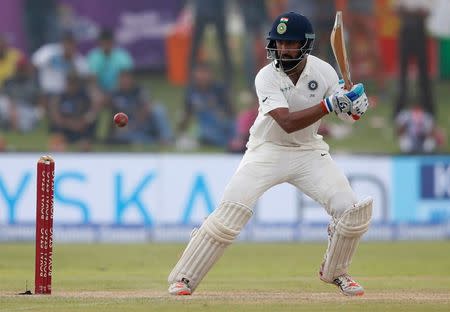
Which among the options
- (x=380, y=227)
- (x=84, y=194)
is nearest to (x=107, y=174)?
(x=84, y=194)

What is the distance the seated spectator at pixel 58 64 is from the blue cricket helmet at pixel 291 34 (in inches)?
345

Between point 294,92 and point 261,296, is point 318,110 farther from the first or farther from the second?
point 261,296

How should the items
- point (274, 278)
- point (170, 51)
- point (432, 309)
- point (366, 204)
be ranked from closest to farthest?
1. point (432, 309)
2. point (366, 204)
3. point (274, 278)
4. point (170, 51)

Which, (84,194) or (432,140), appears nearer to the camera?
(84,194)

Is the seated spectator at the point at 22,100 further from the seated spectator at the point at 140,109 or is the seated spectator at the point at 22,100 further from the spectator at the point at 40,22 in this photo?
the seated spectator at the point at 140,109

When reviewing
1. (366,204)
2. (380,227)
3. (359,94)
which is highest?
(359,94)

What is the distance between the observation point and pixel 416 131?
16.7m

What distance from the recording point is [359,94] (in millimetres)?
7645

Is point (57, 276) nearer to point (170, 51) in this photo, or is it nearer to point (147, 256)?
point (147, 256)

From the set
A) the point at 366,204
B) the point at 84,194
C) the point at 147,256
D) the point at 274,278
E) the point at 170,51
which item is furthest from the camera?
the point at 170,51

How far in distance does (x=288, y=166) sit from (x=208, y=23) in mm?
8737

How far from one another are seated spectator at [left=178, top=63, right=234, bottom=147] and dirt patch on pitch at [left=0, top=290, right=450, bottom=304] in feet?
26.4

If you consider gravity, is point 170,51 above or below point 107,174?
above

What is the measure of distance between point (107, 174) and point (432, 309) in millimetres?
8468
